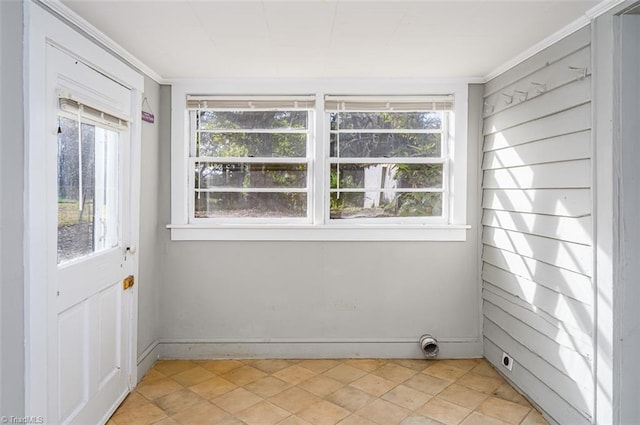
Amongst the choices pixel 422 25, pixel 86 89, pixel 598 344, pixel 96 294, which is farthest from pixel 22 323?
pixel 598 344

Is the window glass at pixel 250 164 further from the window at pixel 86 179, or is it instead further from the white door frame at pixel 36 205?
the white door frame at pixel 36 205

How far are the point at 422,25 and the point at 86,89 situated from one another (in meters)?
1.89

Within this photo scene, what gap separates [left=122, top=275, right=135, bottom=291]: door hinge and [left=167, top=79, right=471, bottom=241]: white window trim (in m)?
0.61

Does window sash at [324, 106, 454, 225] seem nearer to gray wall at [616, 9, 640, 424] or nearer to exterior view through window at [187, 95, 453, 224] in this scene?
exterior view through window at [187, 95, 453, 224]

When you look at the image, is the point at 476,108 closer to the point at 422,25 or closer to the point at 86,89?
the point at 422,25

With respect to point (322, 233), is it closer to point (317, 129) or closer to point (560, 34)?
point (317, 129)

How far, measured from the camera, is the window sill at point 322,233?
3.27 metres

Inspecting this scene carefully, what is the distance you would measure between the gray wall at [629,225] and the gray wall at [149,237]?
2.96 meters

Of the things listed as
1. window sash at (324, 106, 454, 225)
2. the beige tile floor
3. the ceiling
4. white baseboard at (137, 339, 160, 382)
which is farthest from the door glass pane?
window sash at (324, 106, 454, 225)

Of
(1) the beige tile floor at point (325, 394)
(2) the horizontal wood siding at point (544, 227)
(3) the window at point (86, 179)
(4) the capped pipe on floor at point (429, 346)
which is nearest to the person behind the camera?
(3) the window at point (86, 179)

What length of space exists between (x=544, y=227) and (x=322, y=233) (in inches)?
63.4

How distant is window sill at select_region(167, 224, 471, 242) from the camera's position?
3273mm

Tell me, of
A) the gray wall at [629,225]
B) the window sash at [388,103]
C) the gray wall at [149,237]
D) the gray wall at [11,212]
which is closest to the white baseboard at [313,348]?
the gray wall at [149,237]

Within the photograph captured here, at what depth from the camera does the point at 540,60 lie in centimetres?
251
